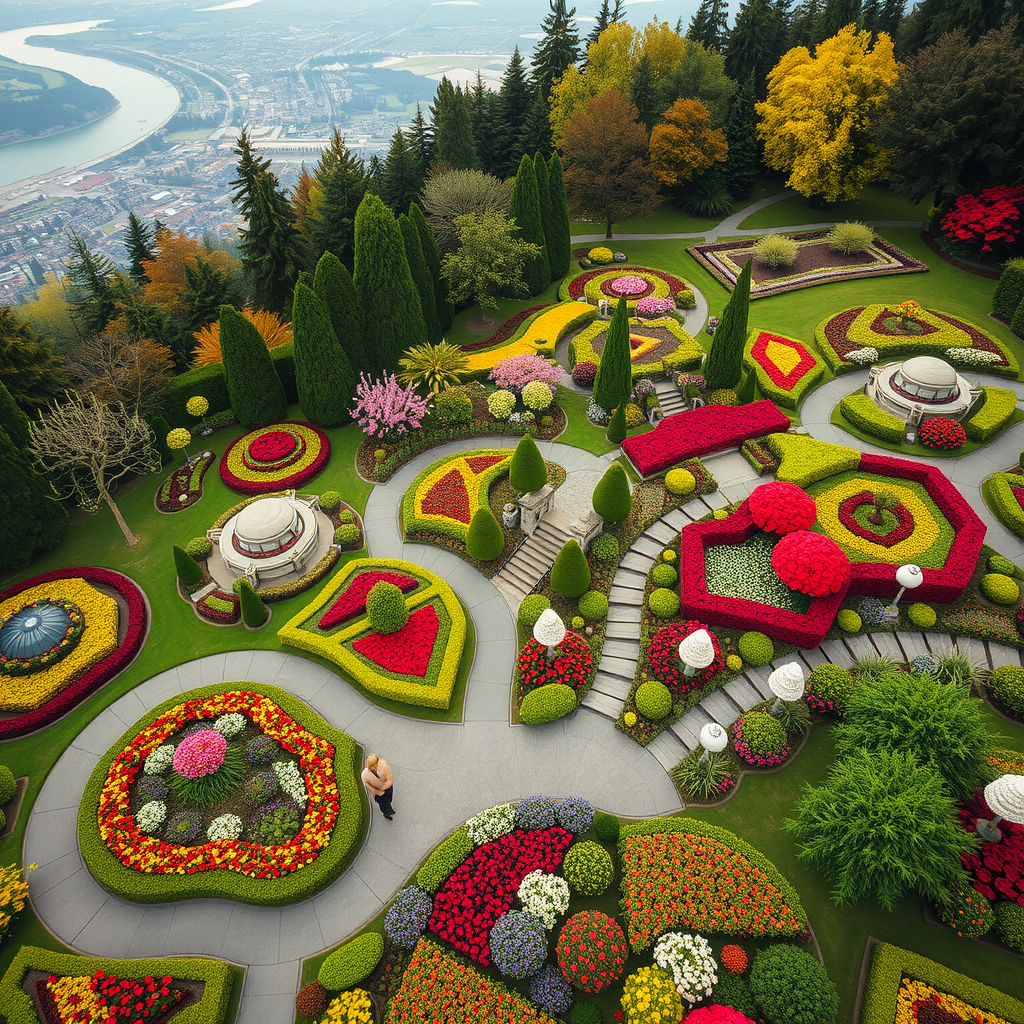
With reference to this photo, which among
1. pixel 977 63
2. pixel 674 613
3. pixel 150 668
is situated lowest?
pixel 150 668

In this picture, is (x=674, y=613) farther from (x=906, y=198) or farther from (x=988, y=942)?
(x=906, y=198)

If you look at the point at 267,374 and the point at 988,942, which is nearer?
the point at 988,942

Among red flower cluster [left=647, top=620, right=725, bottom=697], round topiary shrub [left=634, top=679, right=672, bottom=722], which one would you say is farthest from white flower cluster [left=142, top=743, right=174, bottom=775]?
red flower cluster [left=647, top=620, right=725, bottom=697]

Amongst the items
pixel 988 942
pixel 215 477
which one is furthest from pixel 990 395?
pixel 215 477

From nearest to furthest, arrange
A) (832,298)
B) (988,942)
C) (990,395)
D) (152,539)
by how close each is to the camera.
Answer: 1. (988,942)
2. (152,539)
3. (990,395)
4. (832,298)

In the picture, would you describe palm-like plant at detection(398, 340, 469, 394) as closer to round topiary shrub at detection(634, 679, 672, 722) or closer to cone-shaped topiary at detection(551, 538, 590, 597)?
cone-shaped topiary at detection(551, 538, 590, 597)

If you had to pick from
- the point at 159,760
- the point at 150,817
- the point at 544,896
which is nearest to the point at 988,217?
the point at 544,896
